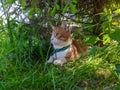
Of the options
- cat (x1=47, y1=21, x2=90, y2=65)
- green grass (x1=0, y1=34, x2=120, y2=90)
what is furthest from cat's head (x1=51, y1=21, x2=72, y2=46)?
green grass (x1=0, y1=34, x2=120, y2=90)

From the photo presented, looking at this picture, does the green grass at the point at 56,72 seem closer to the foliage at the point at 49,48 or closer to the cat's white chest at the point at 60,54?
the foliage at the point at 49,48

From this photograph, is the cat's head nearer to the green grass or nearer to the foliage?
the foliage

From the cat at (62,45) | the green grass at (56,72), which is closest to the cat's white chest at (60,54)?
the cat at (62,45)

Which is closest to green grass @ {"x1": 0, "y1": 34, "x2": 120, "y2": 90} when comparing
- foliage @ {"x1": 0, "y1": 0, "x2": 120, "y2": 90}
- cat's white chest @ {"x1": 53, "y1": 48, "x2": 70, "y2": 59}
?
foliage @ {"x1": 0, "y1": 0, "x2": 120, "y2": 90}

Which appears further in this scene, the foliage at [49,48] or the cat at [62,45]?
the cat at [62,45]

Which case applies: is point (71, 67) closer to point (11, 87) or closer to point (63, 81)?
point (63, 81)

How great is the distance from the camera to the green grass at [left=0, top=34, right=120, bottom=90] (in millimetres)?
2193

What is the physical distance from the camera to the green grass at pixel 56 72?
7.20 feet

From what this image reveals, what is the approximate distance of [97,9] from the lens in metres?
3.06

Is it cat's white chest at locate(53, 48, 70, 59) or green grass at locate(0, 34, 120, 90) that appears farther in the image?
cat's white chest at locate(53, 48, 70, 59)

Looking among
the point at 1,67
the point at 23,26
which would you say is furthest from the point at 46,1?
the point at 1,67

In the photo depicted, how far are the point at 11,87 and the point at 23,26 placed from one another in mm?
920

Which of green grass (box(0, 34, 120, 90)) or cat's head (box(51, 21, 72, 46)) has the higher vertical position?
cat's head (box(51, 21, 72, 46))

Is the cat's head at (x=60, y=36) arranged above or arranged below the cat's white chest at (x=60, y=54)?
above
